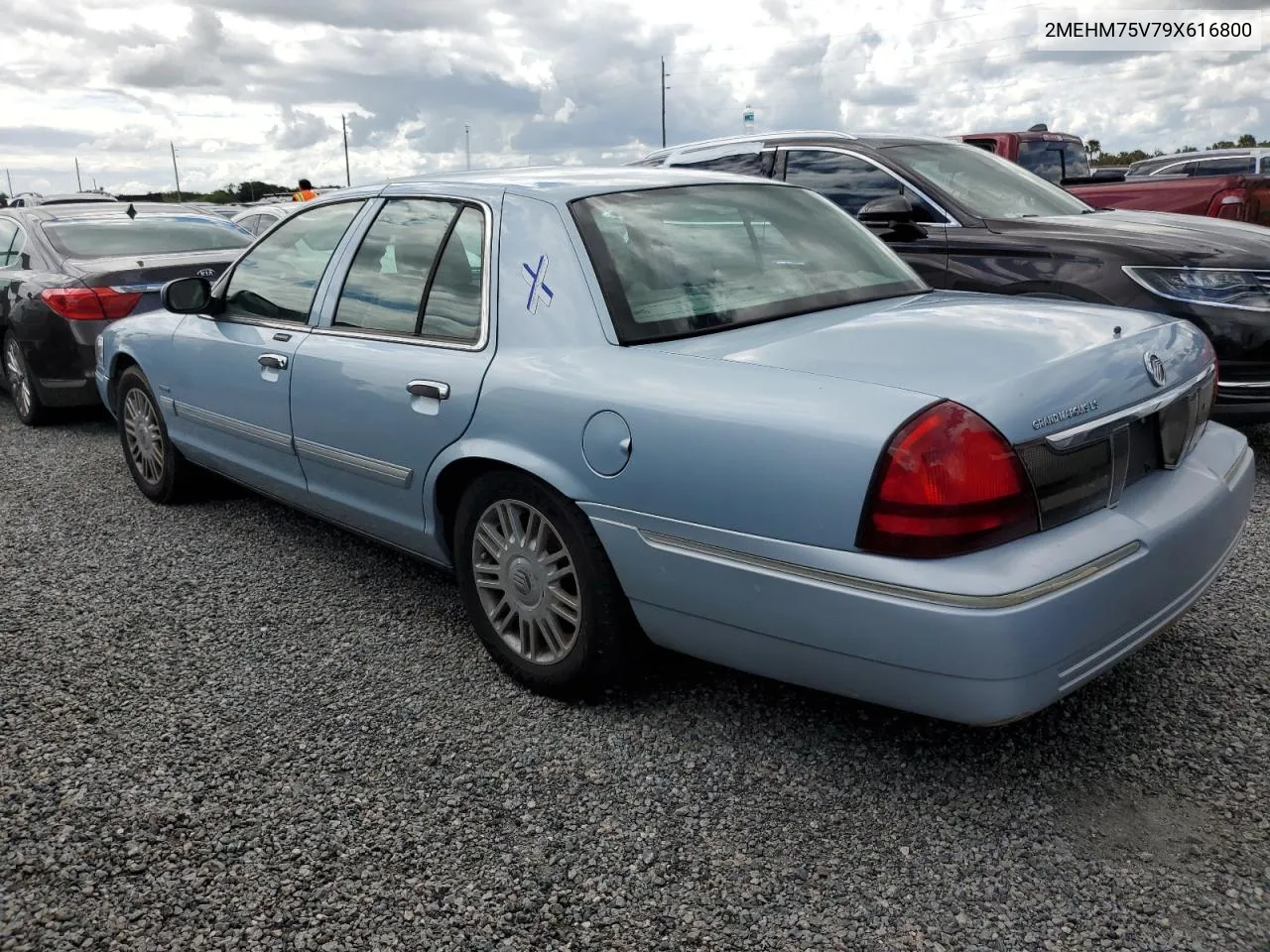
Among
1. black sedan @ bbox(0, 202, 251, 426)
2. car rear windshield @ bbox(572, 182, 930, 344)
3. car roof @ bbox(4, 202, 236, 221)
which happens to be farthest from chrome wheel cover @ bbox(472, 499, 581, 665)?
car roof @ bbox(4, 202, 236, 221)

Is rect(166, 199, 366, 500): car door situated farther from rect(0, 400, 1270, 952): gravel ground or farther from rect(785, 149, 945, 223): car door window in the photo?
rect(785, 149, 945, 223): car door window

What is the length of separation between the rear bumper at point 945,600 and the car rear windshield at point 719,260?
62 cm

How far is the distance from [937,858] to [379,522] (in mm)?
2098

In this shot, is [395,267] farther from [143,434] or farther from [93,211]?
[93,211]

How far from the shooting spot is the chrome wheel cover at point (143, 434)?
5.19 m

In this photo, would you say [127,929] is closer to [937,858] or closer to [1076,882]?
[937,858]

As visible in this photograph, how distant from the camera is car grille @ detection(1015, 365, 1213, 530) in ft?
7.64

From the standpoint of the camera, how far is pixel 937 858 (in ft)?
7.79

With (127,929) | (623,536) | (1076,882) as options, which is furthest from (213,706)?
(1076,882)

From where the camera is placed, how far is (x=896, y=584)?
7.43 ft

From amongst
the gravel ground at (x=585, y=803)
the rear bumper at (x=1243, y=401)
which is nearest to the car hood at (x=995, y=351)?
the gravel ground at (x=585, y=803)

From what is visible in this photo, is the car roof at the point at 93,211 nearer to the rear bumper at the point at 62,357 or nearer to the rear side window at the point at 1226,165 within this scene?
the rear bumper at the point at 62,357

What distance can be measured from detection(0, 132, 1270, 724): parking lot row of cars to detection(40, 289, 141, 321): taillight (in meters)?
2.28

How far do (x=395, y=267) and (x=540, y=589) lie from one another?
1270mm
